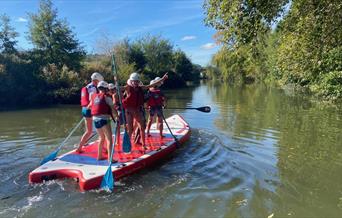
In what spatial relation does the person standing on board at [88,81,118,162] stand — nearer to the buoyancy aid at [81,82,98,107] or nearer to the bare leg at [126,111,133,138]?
the buoyancy aid at [81,82,98,107]

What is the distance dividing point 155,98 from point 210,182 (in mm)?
3675

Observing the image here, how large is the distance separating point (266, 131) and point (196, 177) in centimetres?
648

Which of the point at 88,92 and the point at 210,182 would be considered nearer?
the point at 210,182

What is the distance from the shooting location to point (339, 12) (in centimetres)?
818

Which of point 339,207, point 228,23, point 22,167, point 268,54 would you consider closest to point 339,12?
point 228,23

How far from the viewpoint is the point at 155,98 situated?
1008 cm

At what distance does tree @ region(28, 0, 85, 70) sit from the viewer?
31.5 meters

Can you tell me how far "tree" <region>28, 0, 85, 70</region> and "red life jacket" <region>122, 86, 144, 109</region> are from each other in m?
24.8

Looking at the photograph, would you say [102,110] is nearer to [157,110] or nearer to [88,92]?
[88,92]

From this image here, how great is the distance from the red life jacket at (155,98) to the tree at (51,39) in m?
23.6

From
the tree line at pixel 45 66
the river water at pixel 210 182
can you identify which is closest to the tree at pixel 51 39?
the tree line at pixel 45 66

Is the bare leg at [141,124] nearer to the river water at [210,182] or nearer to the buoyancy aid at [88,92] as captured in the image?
the river water at [210,182]

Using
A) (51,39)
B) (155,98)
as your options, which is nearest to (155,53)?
(51,39)

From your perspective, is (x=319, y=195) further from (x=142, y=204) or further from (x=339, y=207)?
(x=142, y=204)
